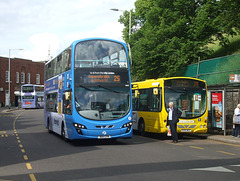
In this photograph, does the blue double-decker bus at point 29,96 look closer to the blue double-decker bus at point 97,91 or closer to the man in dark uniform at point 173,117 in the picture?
the blue double-decker bus at point 97,91

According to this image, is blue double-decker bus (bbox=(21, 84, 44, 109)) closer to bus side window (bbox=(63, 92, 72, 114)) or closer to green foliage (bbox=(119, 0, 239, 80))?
green foliage (bbox=(119, 0, 239, 80))

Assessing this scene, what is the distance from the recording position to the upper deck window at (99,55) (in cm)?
1485

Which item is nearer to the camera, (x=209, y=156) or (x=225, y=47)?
(x=209, y=156)

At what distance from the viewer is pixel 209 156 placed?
1142 cm

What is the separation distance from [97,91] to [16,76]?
70.9m

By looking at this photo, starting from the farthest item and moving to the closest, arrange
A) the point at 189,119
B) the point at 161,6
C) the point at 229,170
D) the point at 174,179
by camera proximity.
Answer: the point at 161,6 < the point at 189,119 < the point at 229,170 < the point at 174,179

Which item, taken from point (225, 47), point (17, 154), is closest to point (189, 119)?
point (17, 154)

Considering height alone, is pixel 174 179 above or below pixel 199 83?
below

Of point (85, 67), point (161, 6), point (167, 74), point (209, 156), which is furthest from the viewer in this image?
point (161, 6)

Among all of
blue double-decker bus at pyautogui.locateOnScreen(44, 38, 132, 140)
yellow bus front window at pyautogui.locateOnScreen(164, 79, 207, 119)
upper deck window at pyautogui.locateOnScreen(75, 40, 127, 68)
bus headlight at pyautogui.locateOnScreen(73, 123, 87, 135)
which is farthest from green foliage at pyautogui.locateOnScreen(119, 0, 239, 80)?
bus headlight at pyautogui.locateOnScreen(73, 123, 87, 135)

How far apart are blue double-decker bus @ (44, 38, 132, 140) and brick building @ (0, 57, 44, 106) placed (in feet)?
210

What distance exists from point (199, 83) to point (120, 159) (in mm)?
8390

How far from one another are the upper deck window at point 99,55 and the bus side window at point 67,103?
4.17 ft

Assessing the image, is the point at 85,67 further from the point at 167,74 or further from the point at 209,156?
the point at 167,74
